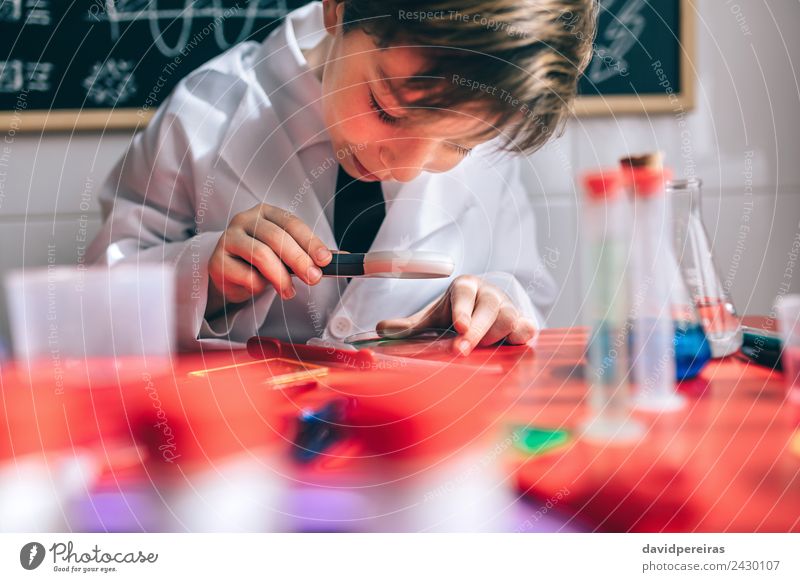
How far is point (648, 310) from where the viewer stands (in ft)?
1.00

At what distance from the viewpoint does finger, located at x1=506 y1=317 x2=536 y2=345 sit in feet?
1.37

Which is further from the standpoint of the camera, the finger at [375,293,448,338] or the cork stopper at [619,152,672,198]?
the finger at [375,293,448,338]

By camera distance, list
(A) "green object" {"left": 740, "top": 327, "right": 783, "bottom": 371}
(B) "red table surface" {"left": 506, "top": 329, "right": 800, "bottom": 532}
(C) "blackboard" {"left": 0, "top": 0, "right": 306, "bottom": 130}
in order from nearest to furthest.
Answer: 1. (B) "red table surface" {"left": 506, "top": 329, "right": 800, "bottom": 532}
2. (A) "green object" {"left": 740, "top": 327, "right": 783, "bottom": 371}
3. (C) "blackboard" {"left": 0, "top": 0, "right": 306, "bottom": 130}

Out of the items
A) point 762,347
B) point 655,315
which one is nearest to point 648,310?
point 655,315

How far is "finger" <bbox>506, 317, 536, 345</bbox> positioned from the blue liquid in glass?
11 cm

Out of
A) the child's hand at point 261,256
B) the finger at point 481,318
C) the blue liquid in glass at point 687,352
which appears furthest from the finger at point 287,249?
the blue liquid in glass at point 687,352

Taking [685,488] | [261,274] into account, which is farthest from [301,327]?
[685,488]

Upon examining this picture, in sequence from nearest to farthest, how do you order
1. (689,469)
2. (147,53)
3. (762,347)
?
1. (689,469)
2. (762,347)
3. (147,53)

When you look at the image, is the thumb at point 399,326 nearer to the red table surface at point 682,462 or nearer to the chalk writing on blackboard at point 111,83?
the red table surface at point 682,462

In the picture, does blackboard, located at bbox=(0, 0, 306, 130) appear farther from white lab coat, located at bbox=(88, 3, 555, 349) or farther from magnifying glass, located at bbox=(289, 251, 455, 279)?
magnifying glass, located at bbox=(289, 251, 455, 279)

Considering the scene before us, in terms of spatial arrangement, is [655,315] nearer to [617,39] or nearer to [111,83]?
[617,39]

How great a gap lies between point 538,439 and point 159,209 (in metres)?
0.35

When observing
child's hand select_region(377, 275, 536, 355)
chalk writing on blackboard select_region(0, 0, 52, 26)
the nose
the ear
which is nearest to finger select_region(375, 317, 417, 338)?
child's hand select_region(377, 275, 536, 355)

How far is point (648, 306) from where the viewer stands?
12.0 inches
